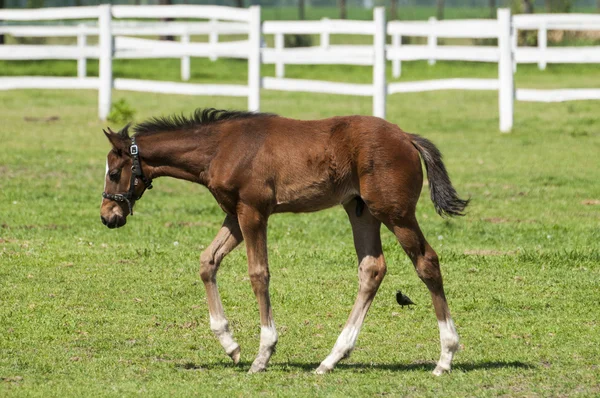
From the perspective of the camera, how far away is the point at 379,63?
1875 centimetres

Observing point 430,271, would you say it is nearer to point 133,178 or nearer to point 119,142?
point 133,178

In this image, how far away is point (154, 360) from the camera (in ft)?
24.0

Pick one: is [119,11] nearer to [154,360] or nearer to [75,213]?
[75,213]

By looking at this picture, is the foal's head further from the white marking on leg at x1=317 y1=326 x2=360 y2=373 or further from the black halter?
the white marking on leg at x1=317 y1=326 x2=360 y2=373

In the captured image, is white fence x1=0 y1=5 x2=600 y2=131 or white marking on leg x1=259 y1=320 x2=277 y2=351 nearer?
white marking on leg x1=259 y1=320 x2=277 y2=351

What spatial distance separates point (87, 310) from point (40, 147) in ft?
30.8

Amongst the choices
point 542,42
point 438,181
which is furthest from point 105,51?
point 438,181

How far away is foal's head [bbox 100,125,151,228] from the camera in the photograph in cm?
714

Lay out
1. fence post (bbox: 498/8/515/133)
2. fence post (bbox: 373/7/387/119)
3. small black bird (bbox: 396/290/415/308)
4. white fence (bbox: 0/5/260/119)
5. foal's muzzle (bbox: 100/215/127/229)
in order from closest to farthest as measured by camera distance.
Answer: foal's muzzle (bbox: 100/215/127/229) → small black bird (bbox: 396/290/415/308) → fence post (bbox: 498/8/515/133) → fence post (bbox: 373/7/387/119) → white fence (bbox: 0/5/260/119)

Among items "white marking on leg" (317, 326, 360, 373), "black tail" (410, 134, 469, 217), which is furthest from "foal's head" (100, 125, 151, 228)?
"black tail" (410, 134, 469, 217)

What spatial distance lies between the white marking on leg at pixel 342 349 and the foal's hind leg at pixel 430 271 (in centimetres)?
58

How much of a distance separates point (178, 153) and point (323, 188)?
1018mm

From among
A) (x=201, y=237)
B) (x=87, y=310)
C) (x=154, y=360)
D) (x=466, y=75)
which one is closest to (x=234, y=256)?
(x=201, y=237)

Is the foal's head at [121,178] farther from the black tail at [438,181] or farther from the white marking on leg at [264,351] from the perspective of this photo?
the black tail at [438,181]
